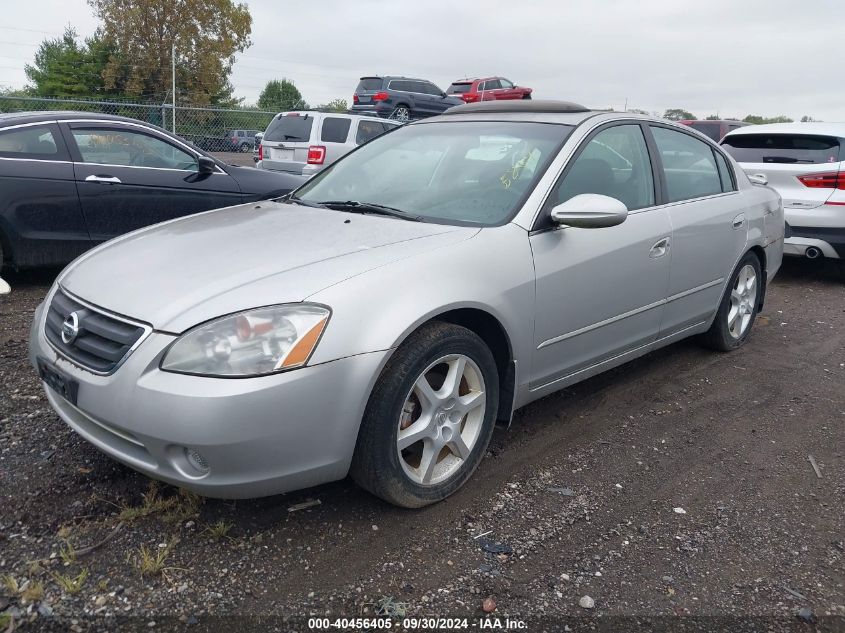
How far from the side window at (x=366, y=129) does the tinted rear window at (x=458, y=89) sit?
11.9 m

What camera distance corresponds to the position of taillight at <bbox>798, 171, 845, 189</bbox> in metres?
6.94

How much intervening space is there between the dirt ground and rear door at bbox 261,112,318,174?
9.04 meters

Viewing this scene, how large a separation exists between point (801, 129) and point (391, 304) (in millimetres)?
6513

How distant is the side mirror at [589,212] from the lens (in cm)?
311

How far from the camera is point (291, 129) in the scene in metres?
12.6

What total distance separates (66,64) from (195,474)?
34392 millimetres

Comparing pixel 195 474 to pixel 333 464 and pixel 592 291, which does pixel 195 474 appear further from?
pixel 592 291

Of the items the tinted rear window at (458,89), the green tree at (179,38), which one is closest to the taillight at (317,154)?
the tinted rear window at (458,89)

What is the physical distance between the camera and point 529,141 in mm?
3566

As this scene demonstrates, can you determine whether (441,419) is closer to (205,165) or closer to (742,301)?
(742,301)

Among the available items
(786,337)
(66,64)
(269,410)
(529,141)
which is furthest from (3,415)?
(66,64)

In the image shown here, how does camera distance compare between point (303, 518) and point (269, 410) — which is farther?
point (303, 518)

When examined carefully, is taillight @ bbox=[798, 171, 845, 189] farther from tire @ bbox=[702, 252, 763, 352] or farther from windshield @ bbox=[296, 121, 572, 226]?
windshield @ bbox=[296, 121, 572, 226]

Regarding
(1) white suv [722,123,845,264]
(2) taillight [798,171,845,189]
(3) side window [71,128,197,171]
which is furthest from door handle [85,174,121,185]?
(2) taillight [798,171,845,189]
